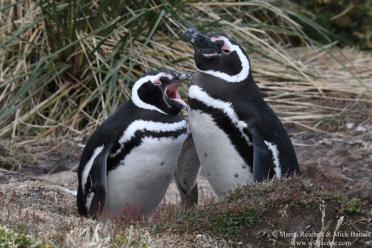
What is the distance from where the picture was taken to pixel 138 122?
5.69 m

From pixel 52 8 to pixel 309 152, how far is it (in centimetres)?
263

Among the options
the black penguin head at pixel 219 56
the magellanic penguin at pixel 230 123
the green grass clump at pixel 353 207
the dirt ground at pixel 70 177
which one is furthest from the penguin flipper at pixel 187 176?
the green grass clump at pixel 353 207

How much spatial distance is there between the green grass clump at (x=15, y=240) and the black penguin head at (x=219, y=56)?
233 centimetres

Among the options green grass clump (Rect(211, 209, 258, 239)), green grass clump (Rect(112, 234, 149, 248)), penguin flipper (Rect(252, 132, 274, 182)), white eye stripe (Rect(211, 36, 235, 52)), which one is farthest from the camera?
white eye stripe (Rect(211, 36, 235, 52))

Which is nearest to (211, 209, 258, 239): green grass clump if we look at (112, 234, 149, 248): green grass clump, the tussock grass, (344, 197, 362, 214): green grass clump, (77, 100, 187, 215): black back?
(344, 197, 362, 214): green grass clump

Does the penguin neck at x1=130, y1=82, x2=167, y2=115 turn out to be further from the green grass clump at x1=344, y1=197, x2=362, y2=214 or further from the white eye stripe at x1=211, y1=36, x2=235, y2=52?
the green grass clump at x1=344, y1=197, x2=362, y2=214

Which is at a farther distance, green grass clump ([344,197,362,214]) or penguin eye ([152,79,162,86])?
penguin eye ([152,79,162,86])

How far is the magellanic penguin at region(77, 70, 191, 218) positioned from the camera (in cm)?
558

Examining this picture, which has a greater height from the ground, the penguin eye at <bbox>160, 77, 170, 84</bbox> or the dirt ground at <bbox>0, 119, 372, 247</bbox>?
the penguin eye at <bbox>160, 77, 170, 84</bbox>

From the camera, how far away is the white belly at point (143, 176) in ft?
Answer: 18.3

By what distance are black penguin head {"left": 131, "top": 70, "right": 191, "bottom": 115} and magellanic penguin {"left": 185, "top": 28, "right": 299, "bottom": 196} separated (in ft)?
0.36

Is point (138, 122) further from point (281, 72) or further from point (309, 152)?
point (281, 72)

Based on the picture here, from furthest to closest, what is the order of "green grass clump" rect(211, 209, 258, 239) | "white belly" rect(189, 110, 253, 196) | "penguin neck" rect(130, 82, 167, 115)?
"penguin neck" rect(130, 82, 167, 115) → "white belly" rect(189, 110, 253, 196) → "green grass clump" rect(211, 209, 258, 239)

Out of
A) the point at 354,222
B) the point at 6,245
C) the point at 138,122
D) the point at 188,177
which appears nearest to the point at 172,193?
the point at 188,177
